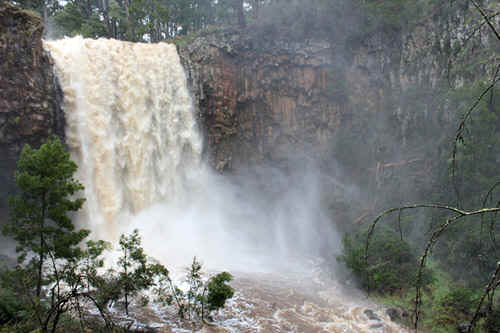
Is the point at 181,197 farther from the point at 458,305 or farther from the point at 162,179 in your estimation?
the point at 458,305

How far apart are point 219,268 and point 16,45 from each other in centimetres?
1006

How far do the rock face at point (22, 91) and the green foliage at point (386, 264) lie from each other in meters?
11.2

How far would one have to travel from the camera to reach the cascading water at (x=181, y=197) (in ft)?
33.6

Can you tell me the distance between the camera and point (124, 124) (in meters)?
13.4

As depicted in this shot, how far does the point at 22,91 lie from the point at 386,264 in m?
12.9

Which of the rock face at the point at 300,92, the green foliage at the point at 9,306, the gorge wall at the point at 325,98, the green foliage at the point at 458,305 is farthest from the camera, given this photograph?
the rock face at the point at 300,92

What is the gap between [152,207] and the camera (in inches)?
574

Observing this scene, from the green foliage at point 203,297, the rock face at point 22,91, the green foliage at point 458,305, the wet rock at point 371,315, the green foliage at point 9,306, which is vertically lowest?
the wet rock at point 371,315

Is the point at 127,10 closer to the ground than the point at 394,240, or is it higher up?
higher up

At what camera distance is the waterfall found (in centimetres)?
1214

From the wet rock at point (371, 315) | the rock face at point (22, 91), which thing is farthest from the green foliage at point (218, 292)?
the rock face at point (22, 91)

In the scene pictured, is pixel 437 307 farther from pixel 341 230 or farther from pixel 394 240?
pixel 341 230

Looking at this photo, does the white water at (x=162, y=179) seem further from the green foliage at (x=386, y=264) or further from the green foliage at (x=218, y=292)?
the green foliage at (x=218, y=292)

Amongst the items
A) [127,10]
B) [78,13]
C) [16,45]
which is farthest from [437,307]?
[78,13]
